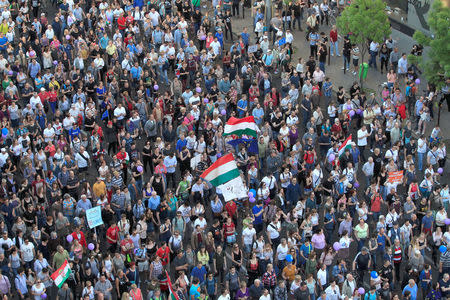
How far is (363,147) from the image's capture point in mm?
27844

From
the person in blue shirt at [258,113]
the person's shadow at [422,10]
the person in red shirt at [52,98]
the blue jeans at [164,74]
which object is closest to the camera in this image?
the person in blue shirt at [258,113]

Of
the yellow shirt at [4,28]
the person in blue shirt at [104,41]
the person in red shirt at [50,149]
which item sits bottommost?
the person in red shirt at [50,149]

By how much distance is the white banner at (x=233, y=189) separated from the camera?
23875mm

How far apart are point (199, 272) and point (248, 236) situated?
1987 mm

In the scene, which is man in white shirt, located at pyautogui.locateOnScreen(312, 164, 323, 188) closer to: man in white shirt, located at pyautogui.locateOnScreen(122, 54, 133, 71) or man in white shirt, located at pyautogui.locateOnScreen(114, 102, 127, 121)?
man in white shirt, located at pyautogui.locateOnScreen(114, 102, 127, 121)

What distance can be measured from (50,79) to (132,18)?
18.0ft

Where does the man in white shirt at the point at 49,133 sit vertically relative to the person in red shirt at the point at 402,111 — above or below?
above

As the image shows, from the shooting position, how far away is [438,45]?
2897 cm

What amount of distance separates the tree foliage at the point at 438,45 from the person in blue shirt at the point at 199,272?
11175mm

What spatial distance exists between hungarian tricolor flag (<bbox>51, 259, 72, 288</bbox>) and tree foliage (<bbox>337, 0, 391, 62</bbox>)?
47.0 feet

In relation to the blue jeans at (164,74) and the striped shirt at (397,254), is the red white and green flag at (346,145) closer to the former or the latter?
the striped shirt at (397,254)

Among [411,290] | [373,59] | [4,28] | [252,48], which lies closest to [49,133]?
[4,28]

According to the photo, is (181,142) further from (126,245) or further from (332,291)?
(332,291)

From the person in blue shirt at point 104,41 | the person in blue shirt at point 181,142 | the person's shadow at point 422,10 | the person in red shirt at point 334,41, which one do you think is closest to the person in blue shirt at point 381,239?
the person in blue shirt at point 181,142
